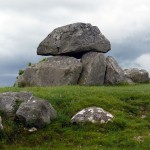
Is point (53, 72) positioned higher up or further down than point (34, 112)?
higher up

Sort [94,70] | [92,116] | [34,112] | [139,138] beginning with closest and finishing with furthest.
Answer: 1. [139,138]
2. [34,112]
3. [92,116]
4. [94,70]

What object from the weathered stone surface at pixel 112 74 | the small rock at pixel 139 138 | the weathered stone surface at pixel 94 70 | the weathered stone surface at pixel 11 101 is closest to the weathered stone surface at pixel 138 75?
the weathered stone surface at pixel 112 74

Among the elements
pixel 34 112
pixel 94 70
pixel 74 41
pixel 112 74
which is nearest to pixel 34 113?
pixel 34 112

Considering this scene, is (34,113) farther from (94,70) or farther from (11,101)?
(94,70)

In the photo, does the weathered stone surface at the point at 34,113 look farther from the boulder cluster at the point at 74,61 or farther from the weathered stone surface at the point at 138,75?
the weathered stone surface at the point at 138,75

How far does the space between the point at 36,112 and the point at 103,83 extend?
19.9 m

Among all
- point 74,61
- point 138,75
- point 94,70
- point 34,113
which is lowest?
point 34,113

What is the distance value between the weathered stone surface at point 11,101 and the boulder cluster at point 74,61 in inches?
604

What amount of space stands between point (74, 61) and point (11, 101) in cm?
1813

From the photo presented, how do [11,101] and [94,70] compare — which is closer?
[11,101]

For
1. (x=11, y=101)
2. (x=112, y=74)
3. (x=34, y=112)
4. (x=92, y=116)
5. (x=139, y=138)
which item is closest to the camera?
(x=139, y=138)

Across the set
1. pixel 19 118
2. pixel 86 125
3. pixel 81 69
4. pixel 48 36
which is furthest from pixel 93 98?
pixel 48 36

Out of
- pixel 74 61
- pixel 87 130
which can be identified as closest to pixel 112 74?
pixel 74 61

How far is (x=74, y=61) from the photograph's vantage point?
44906 millimetres
